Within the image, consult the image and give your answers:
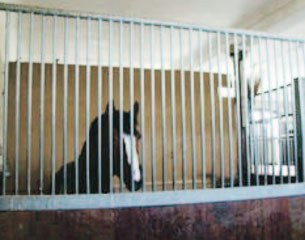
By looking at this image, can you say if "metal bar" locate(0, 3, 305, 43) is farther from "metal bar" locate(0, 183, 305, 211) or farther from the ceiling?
the ceiling

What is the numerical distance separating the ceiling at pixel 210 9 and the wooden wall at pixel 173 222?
2.20 m

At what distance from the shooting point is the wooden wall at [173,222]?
1370 mm

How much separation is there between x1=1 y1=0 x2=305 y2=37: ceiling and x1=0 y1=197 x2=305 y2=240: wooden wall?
220 centimetres

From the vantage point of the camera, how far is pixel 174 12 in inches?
144

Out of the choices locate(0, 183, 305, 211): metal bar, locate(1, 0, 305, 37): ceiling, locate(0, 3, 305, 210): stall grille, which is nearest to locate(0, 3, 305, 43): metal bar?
locate(0, 3, 305, 210): stall grille

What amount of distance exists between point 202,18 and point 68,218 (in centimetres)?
293

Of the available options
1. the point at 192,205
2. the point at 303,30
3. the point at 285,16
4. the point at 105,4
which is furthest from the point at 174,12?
the point at 192,205

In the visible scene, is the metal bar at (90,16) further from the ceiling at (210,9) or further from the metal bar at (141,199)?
the ceiling at (210,9)

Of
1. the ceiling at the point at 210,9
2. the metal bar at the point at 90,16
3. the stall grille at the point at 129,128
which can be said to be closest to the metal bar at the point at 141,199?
the stall grille at the point at 129,128

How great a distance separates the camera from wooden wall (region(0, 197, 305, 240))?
1370 mm

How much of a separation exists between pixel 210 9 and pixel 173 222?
259 centimetres

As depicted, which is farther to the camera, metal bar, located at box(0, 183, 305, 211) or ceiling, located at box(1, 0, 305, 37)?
ceiling, located at box(1, 0, 305, 37)

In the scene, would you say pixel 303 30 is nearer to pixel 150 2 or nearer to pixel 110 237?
pixel 150 2

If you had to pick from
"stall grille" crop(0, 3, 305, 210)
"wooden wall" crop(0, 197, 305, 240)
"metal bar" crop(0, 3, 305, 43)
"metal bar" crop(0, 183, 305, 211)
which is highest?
"metal bar" crop(0, 3, 305, 43)
